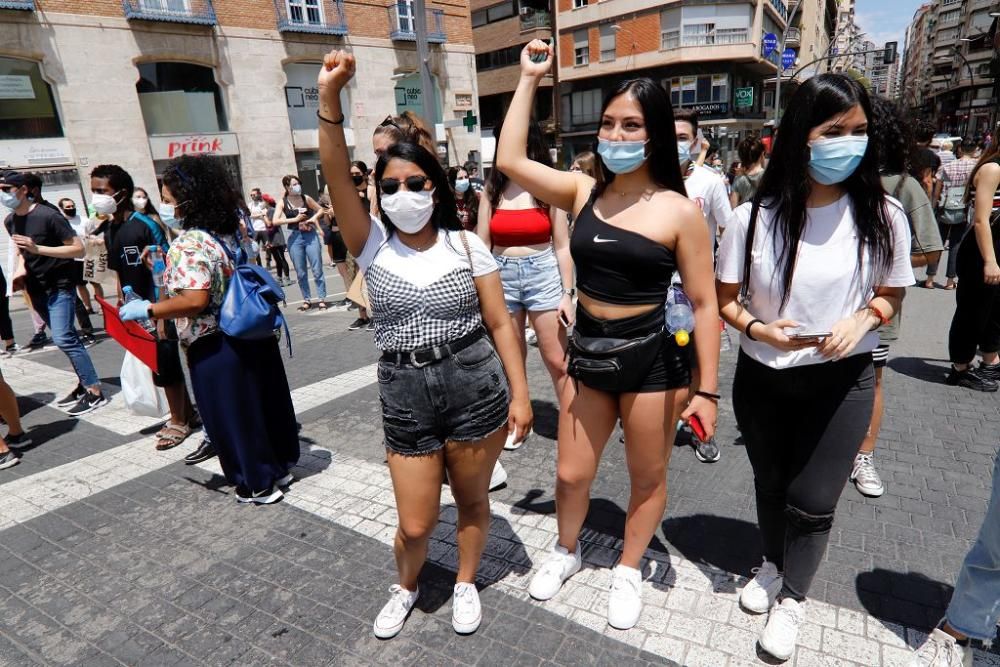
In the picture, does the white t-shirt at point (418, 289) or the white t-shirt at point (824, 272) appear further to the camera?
the white t-shirt at point (418, 289)

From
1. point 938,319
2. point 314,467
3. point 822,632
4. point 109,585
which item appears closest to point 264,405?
point 314,467

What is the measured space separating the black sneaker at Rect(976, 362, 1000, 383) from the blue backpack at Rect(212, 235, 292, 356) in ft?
18.4

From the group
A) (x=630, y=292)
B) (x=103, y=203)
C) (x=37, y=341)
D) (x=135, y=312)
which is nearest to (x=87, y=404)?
(x=103, y=203)

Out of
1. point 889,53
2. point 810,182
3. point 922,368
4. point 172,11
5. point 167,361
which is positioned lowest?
point 922,368

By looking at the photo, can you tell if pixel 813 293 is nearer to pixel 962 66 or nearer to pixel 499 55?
pixel 499 55

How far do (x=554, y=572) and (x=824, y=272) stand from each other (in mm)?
1706

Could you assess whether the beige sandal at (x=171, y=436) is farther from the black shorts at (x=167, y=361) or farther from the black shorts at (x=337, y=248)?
the black shorts at (x=337, y=248)

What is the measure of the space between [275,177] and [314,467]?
18.7 metres

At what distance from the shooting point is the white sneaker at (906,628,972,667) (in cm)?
217

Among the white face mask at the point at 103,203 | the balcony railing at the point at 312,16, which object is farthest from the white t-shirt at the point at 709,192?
the balcony railing at the point at 312,16

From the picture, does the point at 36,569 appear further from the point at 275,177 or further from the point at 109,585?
the point at 275,177

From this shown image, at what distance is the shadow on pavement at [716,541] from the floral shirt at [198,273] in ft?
A: 9.44

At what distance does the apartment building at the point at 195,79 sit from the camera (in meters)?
16.0

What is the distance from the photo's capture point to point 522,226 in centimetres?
394
